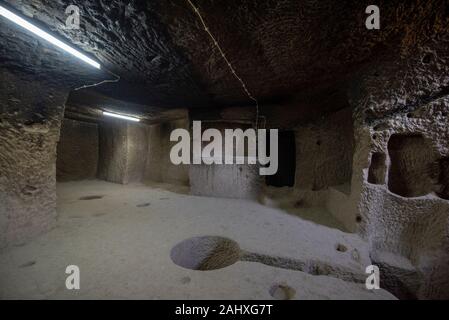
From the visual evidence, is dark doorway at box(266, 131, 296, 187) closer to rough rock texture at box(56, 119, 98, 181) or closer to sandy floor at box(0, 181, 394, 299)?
sandy floor at box(0, 181, 394, 299)

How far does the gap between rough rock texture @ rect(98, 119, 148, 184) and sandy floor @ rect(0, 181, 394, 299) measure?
9.84 ft

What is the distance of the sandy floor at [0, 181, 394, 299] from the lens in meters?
1.67

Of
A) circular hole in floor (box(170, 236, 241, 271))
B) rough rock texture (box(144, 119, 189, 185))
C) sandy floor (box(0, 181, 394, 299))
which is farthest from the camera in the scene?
Result: rough rock texture (box(144, 119, 189, 185))

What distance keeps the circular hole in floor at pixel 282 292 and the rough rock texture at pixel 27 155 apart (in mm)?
3186

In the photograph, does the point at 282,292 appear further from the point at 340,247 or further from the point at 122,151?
the point at 122,151

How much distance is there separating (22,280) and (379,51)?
4607 millimetres

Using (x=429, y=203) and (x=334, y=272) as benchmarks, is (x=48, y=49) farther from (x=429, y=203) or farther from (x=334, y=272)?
(x=429, y=203)

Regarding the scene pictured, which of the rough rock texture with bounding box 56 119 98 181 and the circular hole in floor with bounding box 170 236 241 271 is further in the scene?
the rough rock texture with bounding box 56 119 98 181

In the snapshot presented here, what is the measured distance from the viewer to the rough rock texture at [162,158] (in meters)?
6.75

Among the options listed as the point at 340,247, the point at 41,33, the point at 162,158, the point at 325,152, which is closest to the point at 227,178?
the point at 325,152

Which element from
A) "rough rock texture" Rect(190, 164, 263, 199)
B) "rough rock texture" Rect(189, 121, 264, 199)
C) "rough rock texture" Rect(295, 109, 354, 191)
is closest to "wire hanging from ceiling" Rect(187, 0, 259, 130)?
"rough rock texture" Rect(189, 121, 264, 199)

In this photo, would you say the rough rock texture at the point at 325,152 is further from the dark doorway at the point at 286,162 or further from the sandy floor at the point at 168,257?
the sandy floor at the point at 168,257

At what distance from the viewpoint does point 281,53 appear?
2.48 m

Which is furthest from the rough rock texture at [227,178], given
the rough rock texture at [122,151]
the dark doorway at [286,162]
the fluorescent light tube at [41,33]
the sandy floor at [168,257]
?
the fluorescent light tube at [41,33]
